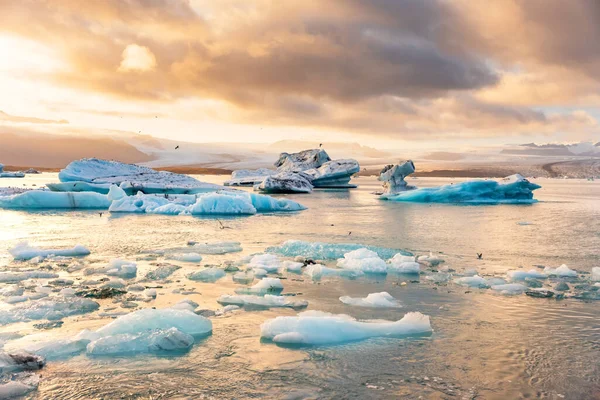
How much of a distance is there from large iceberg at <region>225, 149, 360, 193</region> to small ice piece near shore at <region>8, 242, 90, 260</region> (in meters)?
26.2

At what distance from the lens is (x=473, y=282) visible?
6.97 meters

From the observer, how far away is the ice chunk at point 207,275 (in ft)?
23.5

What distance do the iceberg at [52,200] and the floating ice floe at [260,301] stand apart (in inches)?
671

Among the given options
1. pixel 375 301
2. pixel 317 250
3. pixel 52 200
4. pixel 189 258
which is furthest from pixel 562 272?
pixel 52 200

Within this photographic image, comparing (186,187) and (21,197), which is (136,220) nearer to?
(21,197)

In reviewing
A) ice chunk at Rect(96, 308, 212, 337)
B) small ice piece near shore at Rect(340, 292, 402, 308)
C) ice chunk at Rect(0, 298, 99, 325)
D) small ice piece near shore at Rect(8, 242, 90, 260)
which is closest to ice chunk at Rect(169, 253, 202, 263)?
small ice piece near shore at Rect(8, 242, 90, 260)

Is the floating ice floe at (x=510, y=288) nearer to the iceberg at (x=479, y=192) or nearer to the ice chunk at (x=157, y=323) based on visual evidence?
the ice chunk at (x=157, y=323)

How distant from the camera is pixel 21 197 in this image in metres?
20.1

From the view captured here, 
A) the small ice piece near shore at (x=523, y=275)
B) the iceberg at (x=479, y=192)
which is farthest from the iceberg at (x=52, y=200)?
the small ice piece near shore at (x=523, y=275)

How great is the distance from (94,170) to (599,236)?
30.9 meters

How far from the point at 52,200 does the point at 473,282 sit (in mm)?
18720

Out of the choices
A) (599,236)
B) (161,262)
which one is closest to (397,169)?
(599,236)

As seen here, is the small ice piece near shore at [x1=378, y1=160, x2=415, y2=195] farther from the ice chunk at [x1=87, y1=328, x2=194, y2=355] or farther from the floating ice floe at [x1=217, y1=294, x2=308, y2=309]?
the ice chunk at [x1=87, y1=328, x2=194, y2=355]

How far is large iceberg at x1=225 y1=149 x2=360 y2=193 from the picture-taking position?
117ft
